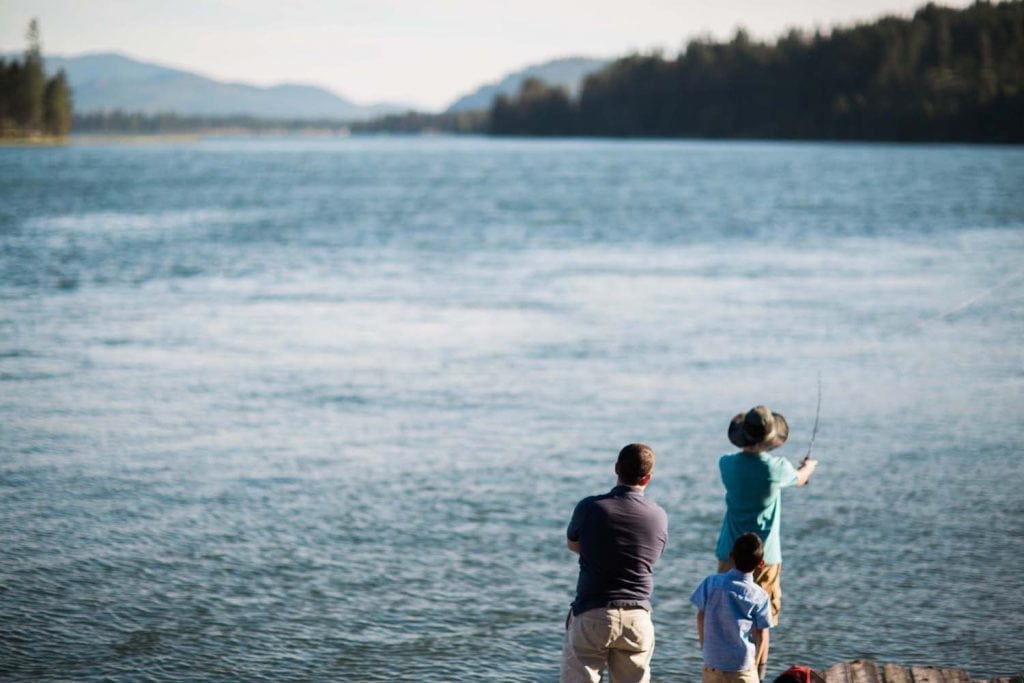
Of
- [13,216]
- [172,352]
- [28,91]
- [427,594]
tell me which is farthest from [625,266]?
[28,91]

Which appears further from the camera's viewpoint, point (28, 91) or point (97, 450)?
point (28, 91)

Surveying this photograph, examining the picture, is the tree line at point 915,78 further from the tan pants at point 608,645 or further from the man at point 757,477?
the tan pants at point 608,645

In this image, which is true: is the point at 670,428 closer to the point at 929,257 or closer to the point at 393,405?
the point at 393,405

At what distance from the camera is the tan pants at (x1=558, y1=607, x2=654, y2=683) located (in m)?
6.68

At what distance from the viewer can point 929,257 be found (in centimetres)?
3991

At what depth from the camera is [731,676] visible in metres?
6.71

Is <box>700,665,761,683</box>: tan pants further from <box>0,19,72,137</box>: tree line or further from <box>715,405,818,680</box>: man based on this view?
<box>0,19,72,137</box>: tree line

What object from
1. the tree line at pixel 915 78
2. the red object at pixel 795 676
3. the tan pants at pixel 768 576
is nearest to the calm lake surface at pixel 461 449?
the tan pants at pixel 768 576

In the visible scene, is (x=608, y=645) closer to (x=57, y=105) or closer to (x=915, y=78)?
(x=915, y=78)

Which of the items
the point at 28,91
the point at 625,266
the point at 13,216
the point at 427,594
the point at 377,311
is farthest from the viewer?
the point at 28,91

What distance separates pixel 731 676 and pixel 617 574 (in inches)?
33.8

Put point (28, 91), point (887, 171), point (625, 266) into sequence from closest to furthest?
point (625, 266) → point (887, 171) → point (28, 91)

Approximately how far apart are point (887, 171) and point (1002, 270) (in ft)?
235

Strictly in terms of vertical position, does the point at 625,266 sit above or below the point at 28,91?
below
